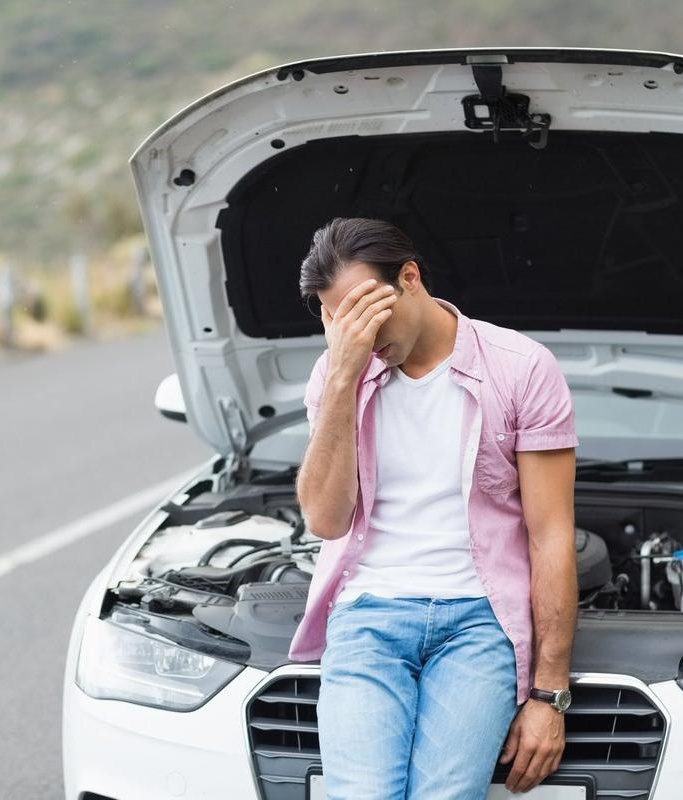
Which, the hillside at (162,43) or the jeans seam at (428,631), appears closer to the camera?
the jeans seam at (428,631)

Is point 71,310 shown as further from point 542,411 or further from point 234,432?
point 542,411

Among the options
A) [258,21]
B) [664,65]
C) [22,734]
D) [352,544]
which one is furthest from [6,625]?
[258,21]

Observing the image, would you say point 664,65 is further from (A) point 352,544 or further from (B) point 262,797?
(B) point 262,797

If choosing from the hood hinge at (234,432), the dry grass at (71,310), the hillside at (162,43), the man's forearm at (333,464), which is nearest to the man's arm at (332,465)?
the man's forearm at (333,464)

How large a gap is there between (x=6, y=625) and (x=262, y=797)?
11.3 feet

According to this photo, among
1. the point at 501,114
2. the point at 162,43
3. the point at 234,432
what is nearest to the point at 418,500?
the point at 501,114

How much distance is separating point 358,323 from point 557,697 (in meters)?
1.00

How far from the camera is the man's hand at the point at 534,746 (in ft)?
9.80

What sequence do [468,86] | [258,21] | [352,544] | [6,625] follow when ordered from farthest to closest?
1. [258,21]
2. [6,625]
3. [468,86]
4. [352,544]

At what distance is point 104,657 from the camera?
340 centimetres

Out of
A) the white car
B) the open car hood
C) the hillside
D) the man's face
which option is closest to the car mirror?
the white car

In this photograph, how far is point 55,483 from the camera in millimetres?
9156

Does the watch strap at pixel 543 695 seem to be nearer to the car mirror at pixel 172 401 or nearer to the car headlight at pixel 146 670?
the car headlight at pixel 146 670

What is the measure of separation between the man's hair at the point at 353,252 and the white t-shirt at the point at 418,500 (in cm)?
30
